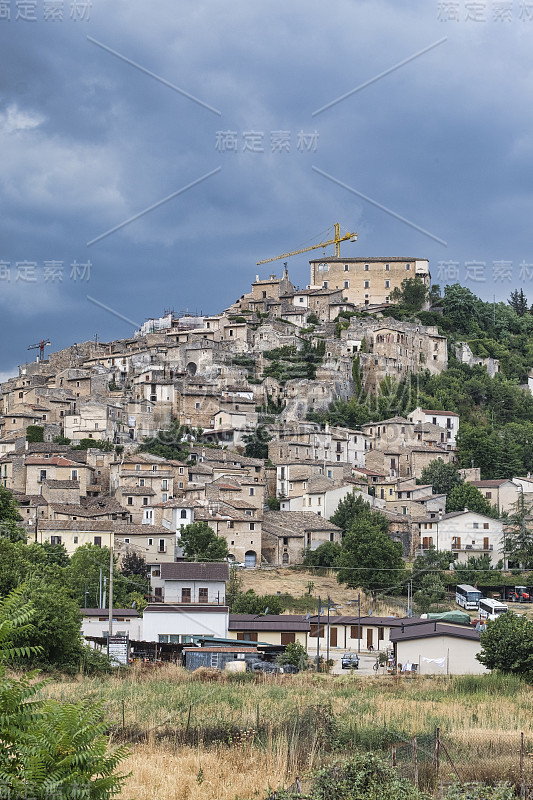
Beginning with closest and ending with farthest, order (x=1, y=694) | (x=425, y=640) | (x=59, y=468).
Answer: (x=1, y=694), (x=425, y=640), (x=59, y=468)

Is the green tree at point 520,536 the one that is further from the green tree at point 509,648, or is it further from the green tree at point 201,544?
the green tree at point 509,648

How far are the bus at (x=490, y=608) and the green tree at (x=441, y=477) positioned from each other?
62.3ft

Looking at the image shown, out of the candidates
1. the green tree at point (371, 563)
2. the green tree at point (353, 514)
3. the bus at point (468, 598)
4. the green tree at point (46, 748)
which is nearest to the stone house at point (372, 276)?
the green tree at point (353, 514)

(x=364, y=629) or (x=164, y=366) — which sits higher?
(x=164, y=366)

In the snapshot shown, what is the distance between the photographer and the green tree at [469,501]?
63.0 meters

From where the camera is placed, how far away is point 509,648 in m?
27.8

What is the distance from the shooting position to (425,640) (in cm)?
3219

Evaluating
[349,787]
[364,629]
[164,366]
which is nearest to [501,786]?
[349,787]

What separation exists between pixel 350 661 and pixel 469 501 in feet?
103

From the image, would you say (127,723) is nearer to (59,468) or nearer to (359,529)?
(359,529)

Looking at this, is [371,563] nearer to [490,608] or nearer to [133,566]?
[490,608]

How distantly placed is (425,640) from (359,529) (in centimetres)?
2170

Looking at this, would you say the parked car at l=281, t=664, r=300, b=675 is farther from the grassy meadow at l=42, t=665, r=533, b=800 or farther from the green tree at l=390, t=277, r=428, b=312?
the green tree at l=390, t=277, r=428, b=312

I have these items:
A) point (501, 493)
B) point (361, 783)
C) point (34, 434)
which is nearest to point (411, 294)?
point (501, 493)
